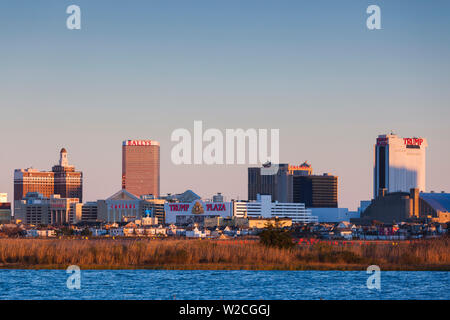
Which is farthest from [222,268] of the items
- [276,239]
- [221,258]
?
[276,239]

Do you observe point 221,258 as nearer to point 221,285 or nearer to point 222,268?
point 222,268

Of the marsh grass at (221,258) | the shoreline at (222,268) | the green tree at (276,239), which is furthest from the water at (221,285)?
the green tree at (276,239)

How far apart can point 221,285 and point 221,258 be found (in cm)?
2257

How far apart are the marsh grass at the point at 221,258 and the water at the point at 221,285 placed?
13.0 feet

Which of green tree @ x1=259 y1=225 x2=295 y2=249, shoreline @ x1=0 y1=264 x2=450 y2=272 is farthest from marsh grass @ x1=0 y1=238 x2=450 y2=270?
green tree @ x1=259 y1=225 x2=295 y2=249

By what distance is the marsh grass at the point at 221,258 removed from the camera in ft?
290

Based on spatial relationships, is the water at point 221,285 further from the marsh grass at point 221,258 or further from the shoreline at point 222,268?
the marsh grass at point 221,258

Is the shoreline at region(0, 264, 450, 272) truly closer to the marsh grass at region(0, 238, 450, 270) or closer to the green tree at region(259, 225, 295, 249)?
the marsh grass at region(0, 238, 450, 270)

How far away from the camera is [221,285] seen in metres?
69.9

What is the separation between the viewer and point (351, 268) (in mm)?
87750

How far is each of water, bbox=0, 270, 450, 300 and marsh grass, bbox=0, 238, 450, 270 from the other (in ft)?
13.0

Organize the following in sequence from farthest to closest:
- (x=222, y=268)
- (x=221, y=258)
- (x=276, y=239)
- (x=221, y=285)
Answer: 1. (x=276, y=239)
2. (x=221, y=258)
3. (x=222, y=268)
4. (x=221, y=285)
